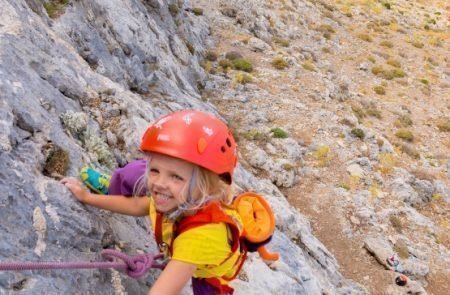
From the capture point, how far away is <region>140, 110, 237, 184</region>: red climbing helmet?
329 centimetres

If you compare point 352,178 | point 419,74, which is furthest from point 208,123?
point 419,74

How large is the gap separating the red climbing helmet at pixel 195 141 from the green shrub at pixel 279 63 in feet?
64.4

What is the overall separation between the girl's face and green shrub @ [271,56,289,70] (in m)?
19.9

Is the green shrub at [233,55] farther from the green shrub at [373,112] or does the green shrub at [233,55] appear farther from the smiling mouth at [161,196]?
the smiling mouth at [161,196]

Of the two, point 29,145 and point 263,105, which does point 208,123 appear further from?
point 263,105

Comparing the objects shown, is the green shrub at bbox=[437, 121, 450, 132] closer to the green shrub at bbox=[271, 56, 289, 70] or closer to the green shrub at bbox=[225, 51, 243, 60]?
the green shrub at bbox=[271, 56, 289, 70]

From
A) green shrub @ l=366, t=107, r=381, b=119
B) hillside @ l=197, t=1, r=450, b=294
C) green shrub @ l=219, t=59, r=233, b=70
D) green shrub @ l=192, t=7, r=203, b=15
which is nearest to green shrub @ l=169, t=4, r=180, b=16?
hillside @ l=197, t=1, r=450, b=294

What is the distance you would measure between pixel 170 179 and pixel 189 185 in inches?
6.0

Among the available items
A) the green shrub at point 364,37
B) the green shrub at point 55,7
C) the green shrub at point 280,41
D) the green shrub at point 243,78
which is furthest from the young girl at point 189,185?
the green shrub at point 364,37

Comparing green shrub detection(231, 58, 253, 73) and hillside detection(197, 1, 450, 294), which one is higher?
green shrub detection(231, 58, 253, 73)

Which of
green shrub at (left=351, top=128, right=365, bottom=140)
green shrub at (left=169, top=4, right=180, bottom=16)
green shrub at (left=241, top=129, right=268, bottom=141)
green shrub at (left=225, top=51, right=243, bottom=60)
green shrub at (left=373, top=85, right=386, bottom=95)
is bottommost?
green shrub at (left=373, top=85, right=386, bottom=95)

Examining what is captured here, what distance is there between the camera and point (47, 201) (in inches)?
147

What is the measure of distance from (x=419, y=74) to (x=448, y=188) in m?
14.2

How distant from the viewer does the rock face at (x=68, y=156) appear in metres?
3.46
